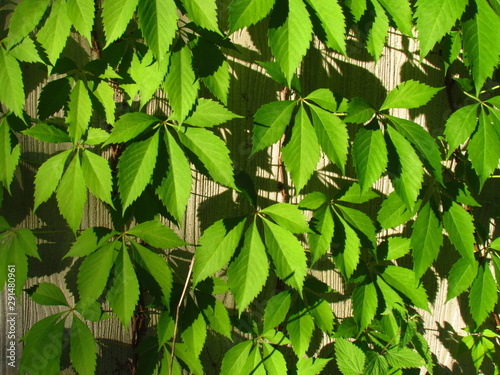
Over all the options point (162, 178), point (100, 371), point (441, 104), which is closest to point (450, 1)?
point (441, 104)

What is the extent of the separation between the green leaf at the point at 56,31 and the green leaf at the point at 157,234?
0.48m

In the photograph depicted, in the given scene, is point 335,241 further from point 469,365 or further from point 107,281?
point 469,365

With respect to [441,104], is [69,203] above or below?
below

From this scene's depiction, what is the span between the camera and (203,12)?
922 millimetres

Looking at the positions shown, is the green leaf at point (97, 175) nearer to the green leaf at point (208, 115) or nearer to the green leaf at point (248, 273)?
the green leaf at point (208, 115)

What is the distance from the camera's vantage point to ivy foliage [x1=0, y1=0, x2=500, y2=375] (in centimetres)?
102

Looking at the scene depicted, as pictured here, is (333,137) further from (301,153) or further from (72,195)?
(72,195)

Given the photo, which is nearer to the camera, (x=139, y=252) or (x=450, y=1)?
(x=450, y=1)

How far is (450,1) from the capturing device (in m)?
1.02

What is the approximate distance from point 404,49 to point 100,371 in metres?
1.49

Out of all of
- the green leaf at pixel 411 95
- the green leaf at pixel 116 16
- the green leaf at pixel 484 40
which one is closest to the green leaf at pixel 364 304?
the green leaf at pixel 411 95

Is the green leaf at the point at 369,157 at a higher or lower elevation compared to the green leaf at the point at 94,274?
higher

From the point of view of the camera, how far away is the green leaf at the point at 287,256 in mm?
1120

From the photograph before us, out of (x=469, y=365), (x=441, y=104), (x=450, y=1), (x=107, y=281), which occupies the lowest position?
(x=469, y=365)
